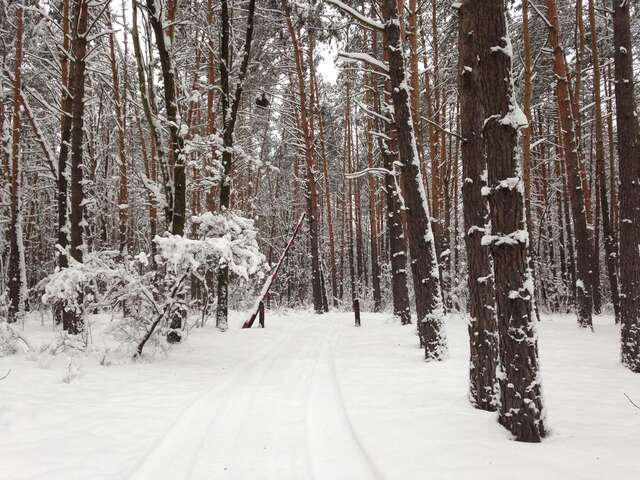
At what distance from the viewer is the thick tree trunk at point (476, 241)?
477cm

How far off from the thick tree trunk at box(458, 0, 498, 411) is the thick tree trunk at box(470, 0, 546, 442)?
89 centimetres

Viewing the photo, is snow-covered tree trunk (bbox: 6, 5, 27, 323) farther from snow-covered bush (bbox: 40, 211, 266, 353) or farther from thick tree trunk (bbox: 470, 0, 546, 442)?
thick tree trunk (bbox: 470, 0, 546, 442)

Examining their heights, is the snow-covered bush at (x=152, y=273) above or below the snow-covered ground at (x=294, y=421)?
above

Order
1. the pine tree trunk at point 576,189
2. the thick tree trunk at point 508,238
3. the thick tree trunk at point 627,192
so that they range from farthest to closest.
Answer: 1. the pine tree trunk at point 576,189
2. the thick tree trunk at point 627,192
3. the thick tree trunk at point 508,238

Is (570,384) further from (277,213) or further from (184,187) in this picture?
(277,213)

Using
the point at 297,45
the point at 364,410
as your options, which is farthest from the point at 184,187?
the point at 297,45

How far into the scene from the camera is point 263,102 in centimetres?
1309

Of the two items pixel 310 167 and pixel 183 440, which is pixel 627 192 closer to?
pixel 183 440

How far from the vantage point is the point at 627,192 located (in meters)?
7.31

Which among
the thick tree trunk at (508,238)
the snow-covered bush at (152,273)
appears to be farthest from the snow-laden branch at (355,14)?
the snow-covered bush at (152,273)

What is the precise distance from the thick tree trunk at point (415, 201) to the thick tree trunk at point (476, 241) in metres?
2.20

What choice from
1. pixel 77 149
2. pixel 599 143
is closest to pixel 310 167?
pixel 599 143

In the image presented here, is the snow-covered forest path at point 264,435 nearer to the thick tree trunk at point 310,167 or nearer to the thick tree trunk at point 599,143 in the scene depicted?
the thick tree trunk at point 599,143

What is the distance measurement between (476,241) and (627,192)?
4033mm
